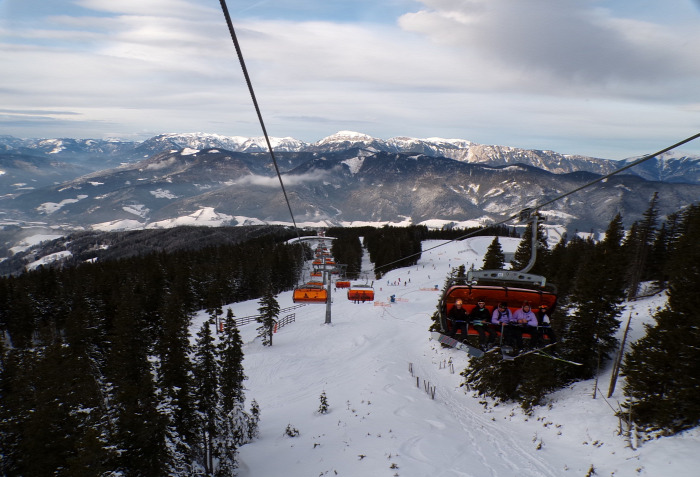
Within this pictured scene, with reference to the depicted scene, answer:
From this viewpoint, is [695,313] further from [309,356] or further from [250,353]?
[250,353]

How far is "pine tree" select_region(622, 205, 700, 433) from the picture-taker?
47.5ft

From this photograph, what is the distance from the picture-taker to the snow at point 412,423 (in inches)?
596

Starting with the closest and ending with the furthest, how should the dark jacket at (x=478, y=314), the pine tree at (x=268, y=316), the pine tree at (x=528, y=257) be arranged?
the dark jacket at (x=478, y=314), the pine tree at (x=528, y=257), the pine tree at (x=268, y=316)

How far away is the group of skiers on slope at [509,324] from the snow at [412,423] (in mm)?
6415

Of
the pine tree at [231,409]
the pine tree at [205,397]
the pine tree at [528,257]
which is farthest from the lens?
the pine tree at [528,257]

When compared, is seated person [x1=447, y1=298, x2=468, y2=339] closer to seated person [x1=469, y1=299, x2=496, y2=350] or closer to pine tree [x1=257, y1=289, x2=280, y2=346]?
seated person [x1=469, y1=299, x2=496, y2=350]

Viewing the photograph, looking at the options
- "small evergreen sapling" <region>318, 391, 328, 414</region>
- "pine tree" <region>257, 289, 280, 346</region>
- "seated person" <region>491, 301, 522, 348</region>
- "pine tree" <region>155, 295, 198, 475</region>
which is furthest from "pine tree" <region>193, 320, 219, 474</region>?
"pine tree" <region>257, 289, 280, 346</region>

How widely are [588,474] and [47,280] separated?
235 ft

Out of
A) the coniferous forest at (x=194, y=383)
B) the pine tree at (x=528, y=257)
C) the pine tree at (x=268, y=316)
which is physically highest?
the pine tree at (x=528, y=257)

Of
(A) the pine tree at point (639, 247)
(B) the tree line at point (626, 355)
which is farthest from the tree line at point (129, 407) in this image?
(A) the pine tree at point (639, 247)

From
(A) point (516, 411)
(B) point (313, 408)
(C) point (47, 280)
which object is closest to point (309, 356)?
(B) point (313, 408)

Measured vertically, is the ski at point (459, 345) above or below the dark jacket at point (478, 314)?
below

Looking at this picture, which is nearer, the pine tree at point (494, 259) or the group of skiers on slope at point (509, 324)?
the group of skiers on slope at point (509, 324)

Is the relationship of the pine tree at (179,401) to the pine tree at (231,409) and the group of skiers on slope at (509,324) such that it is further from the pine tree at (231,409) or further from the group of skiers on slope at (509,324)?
the group of skiers on slope at (509,324)
